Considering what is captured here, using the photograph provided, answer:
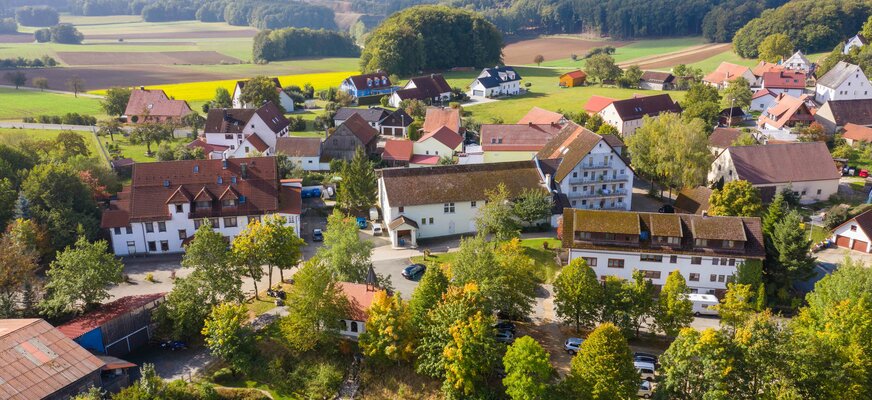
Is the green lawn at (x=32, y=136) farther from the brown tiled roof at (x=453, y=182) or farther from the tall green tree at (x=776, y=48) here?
the tall green tree at (x=776, y=48)

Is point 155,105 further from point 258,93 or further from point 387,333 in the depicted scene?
point 387,333

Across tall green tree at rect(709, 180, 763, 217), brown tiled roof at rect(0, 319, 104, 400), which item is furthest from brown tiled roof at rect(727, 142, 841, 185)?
brown tiled roof at rect(0, 319, 104, 400)

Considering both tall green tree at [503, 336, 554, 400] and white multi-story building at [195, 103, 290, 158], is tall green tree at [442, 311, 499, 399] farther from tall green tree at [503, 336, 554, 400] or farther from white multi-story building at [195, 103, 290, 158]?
white multi-story building at [195, 103, 290, 158]

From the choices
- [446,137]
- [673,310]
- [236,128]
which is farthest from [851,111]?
[236,128]

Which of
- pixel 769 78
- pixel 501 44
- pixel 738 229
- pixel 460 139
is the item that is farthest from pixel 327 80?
pixel 738 229

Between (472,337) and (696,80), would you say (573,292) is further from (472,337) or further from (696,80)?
(696,80)

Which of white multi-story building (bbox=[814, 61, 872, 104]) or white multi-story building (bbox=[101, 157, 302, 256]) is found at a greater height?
white multi-story building (bbox=[814, 61, 872, 104])

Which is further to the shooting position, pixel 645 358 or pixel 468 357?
pixel 645 358
